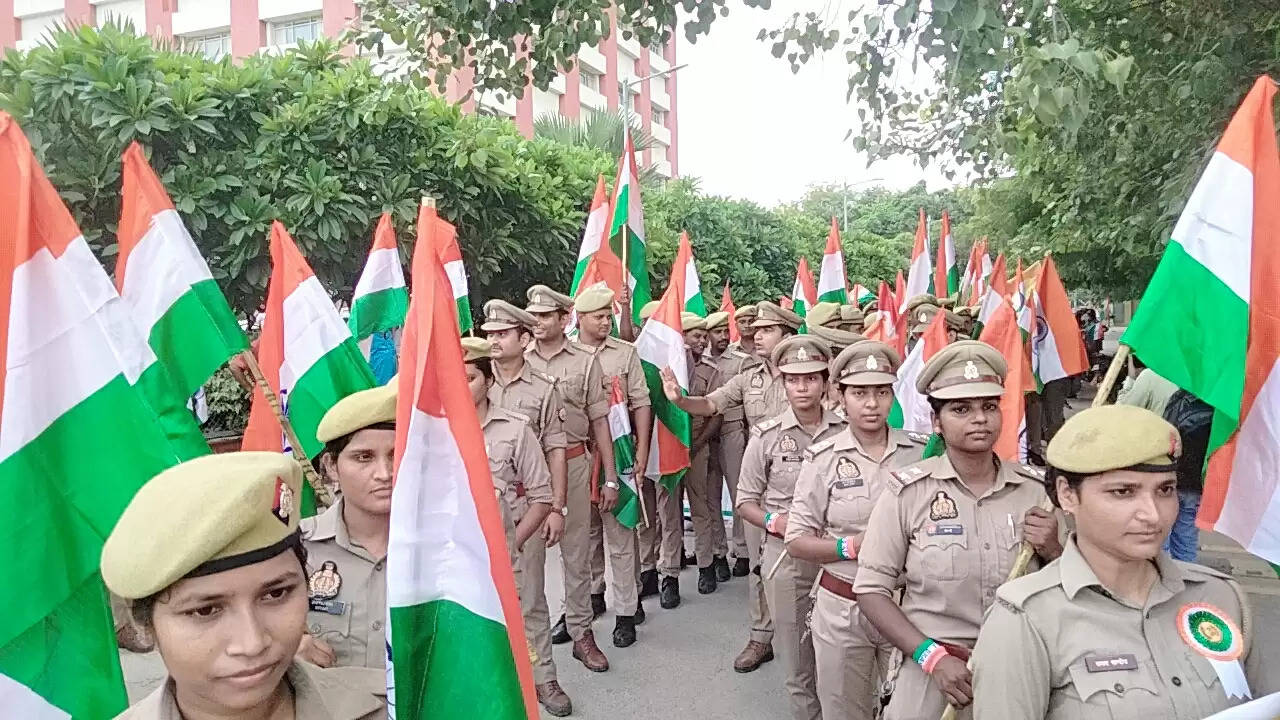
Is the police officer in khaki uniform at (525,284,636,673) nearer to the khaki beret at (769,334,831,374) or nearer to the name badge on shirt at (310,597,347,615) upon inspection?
the khaki beret at (769,334,831,374)

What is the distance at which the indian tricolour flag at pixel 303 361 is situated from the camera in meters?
3.93

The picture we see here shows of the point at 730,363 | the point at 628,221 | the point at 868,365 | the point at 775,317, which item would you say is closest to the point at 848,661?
the point at 868,365

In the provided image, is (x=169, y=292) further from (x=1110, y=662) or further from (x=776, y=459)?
(x=1110, y=662)

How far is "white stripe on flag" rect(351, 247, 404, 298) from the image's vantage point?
16.8 ft

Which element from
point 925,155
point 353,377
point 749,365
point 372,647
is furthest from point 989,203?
point 372,647

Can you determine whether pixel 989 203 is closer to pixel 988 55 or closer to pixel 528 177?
pixel 528 177

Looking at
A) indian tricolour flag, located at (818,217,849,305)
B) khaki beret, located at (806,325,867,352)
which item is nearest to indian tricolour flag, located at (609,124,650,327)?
khaki beret, located at (806,325,867,352)

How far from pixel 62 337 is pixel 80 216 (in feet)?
19.6

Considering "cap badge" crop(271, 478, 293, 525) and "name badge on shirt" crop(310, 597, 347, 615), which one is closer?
"cap badge" crop(271, 478, 293, 525)

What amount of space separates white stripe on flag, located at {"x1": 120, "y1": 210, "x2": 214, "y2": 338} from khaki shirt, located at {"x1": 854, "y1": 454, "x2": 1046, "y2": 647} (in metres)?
2.51

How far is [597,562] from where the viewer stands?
6496mm

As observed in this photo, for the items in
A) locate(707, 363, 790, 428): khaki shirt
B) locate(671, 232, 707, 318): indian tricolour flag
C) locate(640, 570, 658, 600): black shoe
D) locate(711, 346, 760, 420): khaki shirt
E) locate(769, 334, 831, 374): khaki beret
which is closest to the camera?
locate(769, 334, 831, 374): khaki beret

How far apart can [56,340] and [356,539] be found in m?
0.90

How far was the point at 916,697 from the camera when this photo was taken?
307 cm
